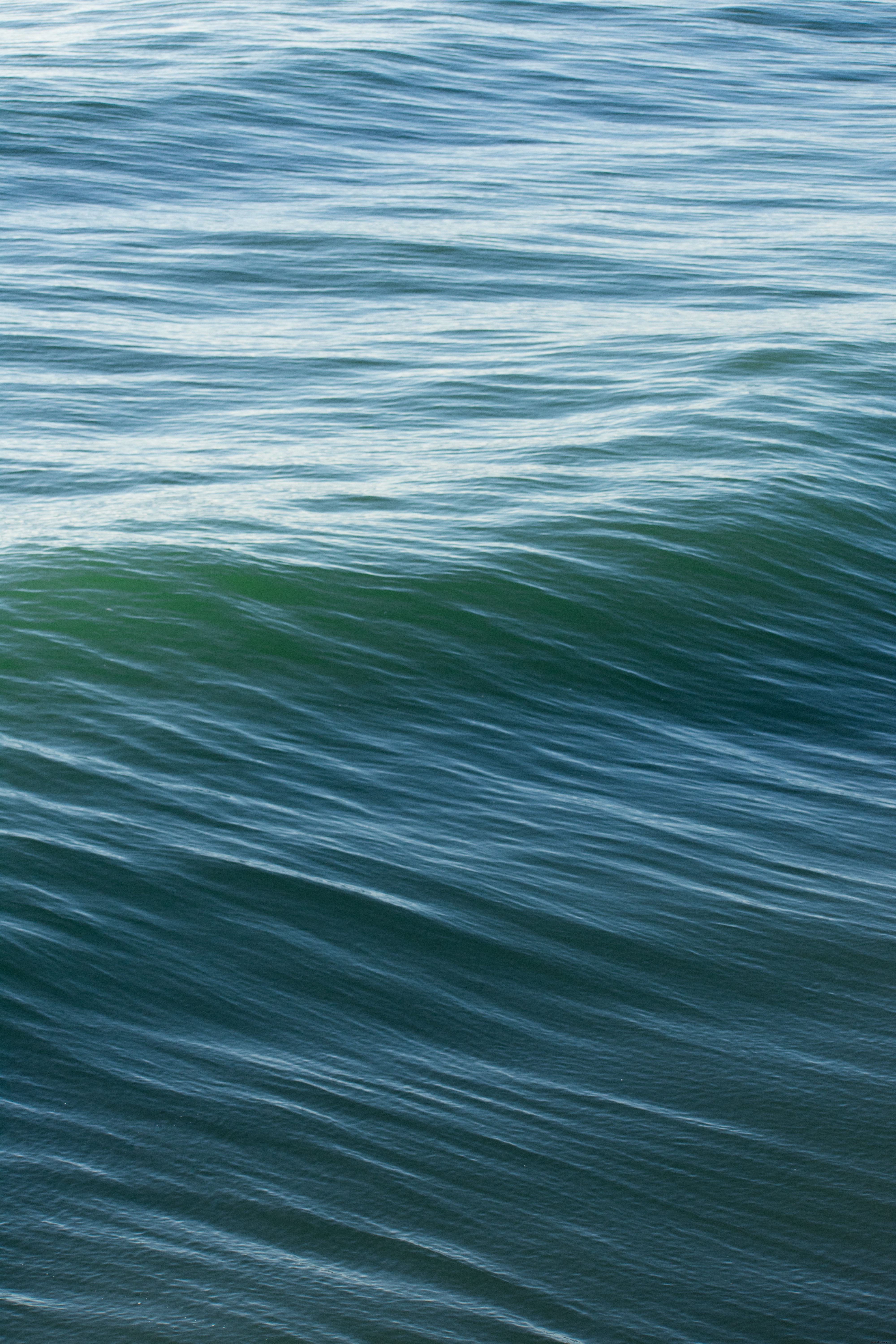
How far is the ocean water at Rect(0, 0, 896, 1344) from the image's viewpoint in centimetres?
573

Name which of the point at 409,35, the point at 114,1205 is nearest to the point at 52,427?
the point at 114,1205

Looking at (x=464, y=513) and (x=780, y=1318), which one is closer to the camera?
(x=780, y=1318)

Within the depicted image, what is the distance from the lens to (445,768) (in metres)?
9.26

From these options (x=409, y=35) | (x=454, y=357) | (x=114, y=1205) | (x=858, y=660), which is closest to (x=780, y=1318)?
(x=114, y=1205)

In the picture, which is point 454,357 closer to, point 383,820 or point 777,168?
point 383,820

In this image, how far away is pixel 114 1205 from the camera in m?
5.73

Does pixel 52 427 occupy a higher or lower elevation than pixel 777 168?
lower

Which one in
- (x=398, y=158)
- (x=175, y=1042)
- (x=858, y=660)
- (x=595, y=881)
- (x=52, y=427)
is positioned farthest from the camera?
(x=398, y=158)

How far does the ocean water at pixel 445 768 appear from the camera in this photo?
573 cm

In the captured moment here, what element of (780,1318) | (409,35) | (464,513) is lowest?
(780,1318)

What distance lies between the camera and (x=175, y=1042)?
673cm

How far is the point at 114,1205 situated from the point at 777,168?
77.4ft

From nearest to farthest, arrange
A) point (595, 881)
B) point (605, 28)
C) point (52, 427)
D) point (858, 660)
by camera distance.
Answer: point (595, 881)
point (858, 660)
point (52, 427)
point (605, 28)

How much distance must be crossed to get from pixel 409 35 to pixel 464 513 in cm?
2155
